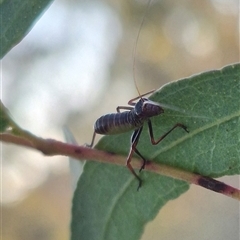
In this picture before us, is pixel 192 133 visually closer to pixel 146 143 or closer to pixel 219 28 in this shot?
pixel 146 143

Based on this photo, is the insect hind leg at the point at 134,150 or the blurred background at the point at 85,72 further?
the blurred background at the point at 85,72

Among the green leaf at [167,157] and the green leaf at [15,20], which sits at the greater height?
the green leaf at [15,20]

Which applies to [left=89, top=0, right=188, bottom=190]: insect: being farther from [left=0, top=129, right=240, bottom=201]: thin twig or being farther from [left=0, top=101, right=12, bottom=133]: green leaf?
[left=0, top=101, right=12, bottom=133]: green leaf

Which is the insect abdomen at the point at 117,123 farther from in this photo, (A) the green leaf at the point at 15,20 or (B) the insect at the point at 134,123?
(A) the green leaf at the point at 15,20

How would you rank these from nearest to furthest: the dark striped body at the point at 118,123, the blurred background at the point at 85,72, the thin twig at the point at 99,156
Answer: the thin twig at the point at 99,156, the dark striped body at the point at 118,123, the blurred background at the point at 85,72

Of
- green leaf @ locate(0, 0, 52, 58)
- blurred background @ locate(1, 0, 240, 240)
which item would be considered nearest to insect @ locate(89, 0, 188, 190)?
green leaf @ locate(0, 0, 52, 58)

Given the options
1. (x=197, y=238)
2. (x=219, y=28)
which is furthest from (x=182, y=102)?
(x=219, y=28)

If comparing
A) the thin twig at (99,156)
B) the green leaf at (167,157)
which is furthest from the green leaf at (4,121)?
the green leaf at (167,157)

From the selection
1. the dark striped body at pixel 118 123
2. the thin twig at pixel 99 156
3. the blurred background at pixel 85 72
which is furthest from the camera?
the blurred background at pixel 85 72
